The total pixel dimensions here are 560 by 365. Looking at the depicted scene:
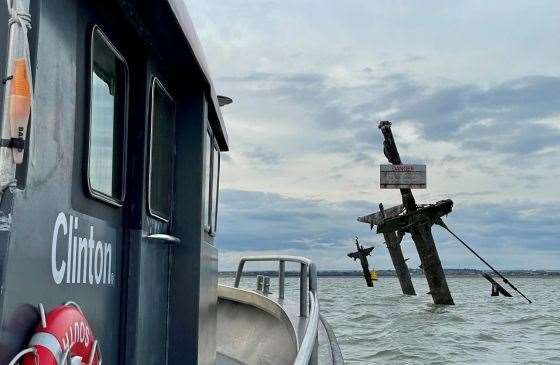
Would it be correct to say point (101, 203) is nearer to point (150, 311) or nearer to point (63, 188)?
point (63, 188)

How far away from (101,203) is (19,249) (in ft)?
2.77

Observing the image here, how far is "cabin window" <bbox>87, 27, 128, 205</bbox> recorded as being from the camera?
2.65 meters

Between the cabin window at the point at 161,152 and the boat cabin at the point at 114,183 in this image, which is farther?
the cabin window at the point at 161,152

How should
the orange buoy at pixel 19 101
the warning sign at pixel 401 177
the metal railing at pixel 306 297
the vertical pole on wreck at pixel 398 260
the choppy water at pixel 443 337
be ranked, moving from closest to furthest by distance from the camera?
the orange buoy at pixel 19 101 < the metal railing at pixel 306 297 < the choppy water at pixel 443 337 < the warning sign at pixel 401 177 < the vertical pole on wreck at pixel 398 260

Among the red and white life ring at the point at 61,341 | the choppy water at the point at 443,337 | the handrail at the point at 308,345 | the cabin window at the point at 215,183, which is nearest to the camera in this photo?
the red and white life ring at the point at 61,341

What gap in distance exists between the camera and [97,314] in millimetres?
2721

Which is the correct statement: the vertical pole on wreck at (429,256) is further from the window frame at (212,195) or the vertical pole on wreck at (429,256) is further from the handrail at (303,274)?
the window frame at (212,195)

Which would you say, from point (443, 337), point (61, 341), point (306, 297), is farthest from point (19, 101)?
point (443, 337)

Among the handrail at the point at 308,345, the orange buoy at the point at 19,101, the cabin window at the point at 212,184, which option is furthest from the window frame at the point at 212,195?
the orange buoy at the point at 19,101

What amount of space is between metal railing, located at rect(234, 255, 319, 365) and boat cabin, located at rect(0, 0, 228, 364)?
2.29 feet

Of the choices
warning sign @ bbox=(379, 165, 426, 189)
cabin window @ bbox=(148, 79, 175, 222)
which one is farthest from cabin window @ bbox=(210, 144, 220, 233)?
warning sign @ bbox=(379, 165, 426, 189)

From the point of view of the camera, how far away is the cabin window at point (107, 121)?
8.70 feet

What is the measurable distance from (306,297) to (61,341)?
339 cm

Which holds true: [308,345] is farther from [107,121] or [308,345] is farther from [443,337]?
[443,337]
